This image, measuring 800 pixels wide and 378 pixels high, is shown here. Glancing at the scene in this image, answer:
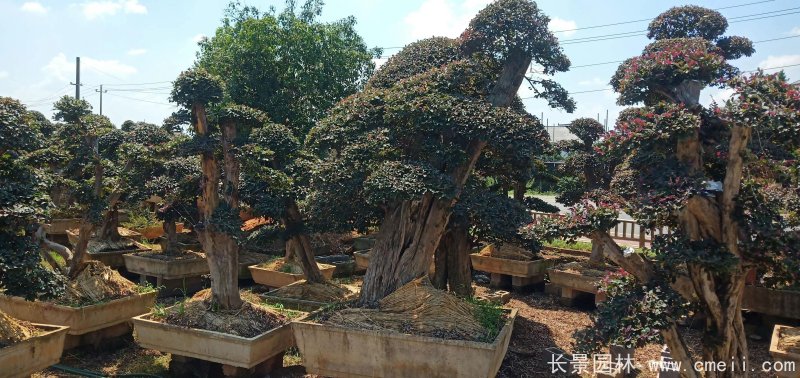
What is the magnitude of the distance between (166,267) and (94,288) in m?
2.07

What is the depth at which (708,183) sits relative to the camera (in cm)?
352

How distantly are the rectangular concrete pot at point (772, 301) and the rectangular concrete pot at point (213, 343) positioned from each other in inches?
202

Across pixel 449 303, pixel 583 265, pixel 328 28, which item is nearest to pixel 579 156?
pixel 583 265

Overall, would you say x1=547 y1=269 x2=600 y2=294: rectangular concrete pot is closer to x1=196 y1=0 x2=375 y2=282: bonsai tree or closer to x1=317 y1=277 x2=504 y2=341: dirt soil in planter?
x1=317 y1=277 x2=504 y2=341: dirt soil in planter

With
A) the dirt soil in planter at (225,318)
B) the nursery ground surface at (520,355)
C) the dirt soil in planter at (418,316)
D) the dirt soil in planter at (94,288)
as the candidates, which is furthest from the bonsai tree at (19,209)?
the dirt soil in planter at (418,316)

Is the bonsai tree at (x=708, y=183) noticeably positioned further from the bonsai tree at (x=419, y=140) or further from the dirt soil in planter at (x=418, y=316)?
the bonsai tree at (x=419, y=140)

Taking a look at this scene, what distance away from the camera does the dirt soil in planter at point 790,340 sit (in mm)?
4773

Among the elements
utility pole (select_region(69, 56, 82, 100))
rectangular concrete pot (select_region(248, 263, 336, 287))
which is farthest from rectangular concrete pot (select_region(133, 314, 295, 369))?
utility pole (select_region(69, 56, 82, 100))

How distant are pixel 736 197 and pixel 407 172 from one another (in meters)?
2.38

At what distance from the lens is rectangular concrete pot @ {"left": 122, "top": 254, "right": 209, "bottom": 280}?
26.1ft

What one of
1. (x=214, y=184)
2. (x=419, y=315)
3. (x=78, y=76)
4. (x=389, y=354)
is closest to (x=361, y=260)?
(x=214, y=184)

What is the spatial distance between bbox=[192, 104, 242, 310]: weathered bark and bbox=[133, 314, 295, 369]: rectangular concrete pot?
51 centimetres

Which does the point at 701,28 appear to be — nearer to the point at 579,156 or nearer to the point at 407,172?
the point at 579,156

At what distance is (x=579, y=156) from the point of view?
8484 mm
